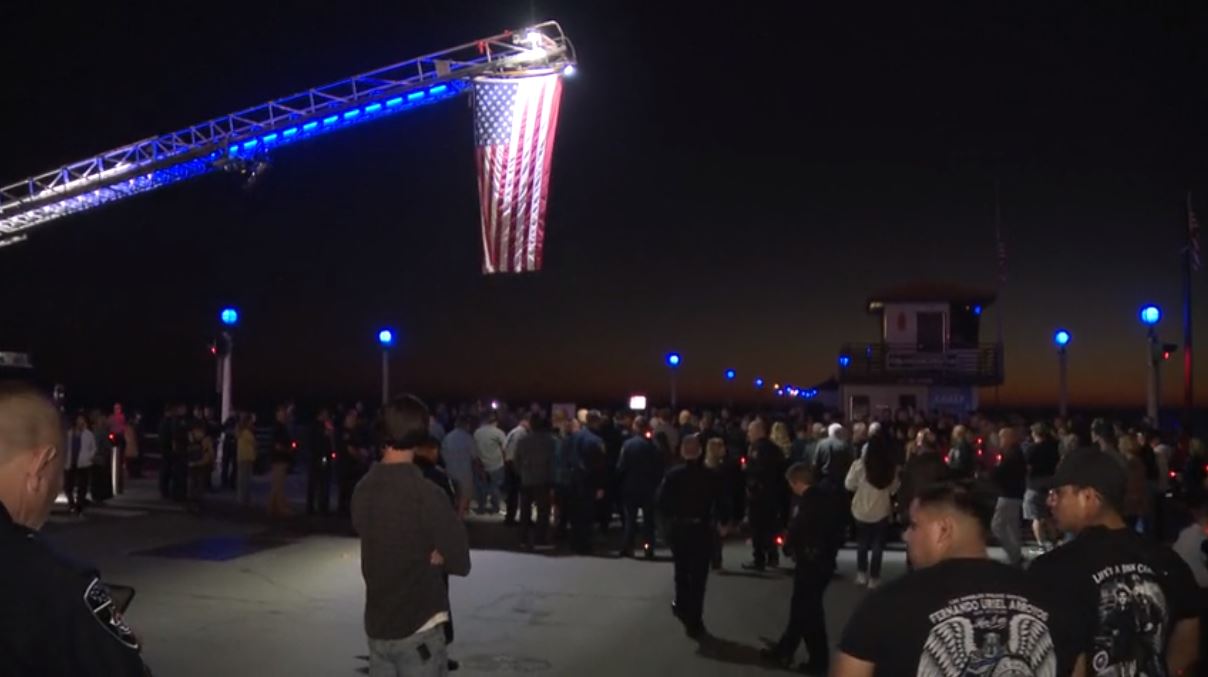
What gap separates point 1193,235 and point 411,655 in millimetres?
20518

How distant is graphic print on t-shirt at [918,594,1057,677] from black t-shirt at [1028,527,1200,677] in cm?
65

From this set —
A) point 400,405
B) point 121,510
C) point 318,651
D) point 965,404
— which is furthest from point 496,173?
point 965,404

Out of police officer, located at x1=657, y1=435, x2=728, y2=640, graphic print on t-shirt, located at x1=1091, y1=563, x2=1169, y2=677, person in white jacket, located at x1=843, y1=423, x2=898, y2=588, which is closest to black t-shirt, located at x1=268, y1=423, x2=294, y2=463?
police officer, located at x1=657, y1=435, x2=728, y2=640

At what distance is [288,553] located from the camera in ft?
47.6

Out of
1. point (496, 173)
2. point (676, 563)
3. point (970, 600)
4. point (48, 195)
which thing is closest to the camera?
point (970, 600)

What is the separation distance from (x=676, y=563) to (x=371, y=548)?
5588 mm

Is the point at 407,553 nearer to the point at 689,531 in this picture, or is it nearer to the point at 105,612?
the point at 105,612

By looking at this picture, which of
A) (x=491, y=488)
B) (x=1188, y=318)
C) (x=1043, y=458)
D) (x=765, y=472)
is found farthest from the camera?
(x=1188, y=318)

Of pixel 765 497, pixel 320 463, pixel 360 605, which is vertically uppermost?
pixel 320 463

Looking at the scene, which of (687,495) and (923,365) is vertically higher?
(923,365)

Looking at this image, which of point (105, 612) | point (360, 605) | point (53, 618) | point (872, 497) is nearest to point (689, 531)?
point (872, 497)

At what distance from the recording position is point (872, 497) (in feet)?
41.0

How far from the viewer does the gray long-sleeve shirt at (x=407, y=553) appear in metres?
5.25

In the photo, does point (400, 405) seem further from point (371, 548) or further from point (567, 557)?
point (567, 557)
